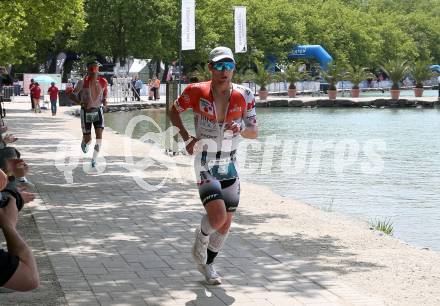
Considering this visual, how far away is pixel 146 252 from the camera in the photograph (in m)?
8.48

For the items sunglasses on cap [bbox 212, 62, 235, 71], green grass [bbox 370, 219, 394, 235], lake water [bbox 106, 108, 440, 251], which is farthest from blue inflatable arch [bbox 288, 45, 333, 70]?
sunglasses on cap [bbox 212, 62, 235, 71]

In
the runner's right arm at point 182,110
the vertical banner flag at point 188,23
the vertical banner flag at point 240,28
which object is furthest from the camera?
the vertical banner flag at point 240,28

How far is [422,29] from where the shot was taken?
4466 inches

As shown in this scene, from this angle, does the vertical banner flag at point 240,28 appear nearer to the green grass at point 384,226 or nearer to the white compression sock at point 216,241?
the green grass at point 384,226

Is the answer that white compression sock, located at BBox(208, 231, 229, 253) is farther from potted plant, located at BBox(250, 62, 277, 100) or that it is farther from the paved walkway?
potted plant, located at BBox(250, 62, 277, 100)

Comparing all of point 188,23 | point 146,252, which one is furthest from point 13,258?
point 188,23

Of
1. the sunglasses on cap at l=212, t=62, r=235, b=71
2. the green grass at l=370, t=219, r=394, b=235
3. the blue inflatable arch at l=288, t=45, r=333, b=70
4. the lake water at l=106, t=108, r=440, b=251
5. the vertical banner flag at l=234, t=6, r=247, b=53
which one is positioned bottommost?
the lake water at l=106, t=108, r=440, b=251

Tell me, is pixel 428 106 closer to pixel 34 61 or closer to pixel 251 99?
pixel 34 61

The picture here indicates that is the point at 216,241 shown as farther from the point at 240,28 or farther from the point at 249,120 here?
the point at 240,28

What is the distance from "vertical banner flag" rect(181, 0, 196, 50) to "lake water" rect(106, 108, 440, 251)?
12.1 feet

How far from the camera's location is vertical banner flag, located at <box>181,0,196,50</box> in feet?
127

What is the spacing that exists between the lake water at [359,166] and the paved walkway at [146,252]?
2627 millimetres

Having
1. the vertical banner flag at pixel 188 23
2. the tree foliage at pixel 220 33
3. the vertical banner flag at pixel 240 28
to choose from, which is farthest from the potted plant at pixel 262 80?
the vertical banner flag at pixel 188 23

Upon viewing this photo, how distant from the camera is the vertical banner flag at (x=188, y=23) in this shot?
38688 millimetres
